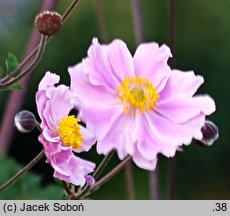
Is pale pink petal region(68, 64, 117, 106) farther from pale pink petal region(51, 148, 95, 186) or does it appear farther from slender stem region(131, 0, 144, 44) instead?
slender stem region(131, 0, 144, 44)

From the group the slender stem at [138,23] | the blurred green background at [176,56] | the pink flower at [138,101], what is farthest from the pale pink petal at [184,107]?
the blurred green background at [176,56]

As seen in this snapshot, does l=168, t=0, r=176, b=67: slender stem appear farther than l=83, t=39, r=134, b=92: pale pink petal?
Yes

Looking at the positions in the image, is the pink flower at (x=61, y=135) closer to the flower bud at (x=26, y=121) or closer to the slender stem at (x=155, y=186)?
the flower bud at (x=26, y=121)

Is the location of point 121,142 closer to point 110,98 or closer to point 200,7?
point 110,98

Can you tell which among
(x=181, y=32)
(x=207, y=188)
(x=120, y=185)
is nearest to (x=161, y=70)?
(x=120, y=185)

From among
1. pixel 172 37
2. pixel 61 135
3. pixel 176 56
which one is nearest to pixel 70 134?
pixel 61 135

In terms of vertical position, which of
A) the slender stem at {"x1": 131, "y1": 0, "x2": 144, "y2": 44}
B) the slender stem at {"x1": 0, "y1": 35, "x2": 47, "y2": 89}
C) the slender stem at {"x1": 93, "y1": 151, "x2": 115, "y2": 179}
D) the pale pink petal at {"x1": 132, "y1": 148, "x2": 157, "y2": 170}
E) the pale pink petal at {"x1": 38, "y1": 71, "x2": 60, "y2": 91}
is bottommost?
the pale pink petal at {"x1": 132, "y1": 148, "x2": 157, "y2": 170}

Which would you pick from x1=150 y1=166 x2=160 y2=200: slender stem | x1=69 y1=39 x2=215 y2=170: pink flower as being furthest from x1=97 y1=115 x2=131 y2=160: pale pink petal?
x1=150 y1=166 x2=160 y2=200: slender stem
